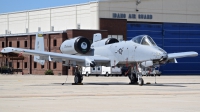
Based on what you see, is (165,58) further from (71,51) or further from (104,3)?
(104,3)

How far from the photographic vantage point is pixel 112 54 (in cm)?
3869

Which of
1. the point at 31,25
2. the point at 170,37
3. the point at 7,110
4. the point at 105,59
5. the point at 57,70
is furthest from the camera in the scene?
the point at 31,25

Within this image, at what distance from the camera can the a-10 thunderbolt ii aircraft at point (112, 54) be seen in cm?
3550

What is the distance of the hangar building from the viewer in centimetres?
8344

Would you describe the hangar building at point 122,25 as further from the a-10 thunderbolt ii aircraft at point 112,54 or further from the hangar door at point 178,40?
the a-10 thunderbolt ii aircraft at point 112,54

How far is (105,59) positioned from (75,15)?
4891cm

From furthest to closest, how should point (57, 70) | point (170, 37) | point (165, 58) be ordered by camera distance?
1. point (170, 37)
2. point (57, 70)
3. point (165, 58)

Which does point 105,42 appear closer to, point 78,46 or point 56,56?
point 78,46

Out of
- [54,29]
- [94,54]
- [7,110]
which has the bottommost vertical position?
[7,110]

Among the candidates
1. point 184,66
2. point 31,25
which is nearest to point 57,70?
point 31,25

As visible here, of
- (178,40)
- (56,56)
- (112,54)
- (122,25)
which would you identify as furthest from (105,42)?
(178,40)

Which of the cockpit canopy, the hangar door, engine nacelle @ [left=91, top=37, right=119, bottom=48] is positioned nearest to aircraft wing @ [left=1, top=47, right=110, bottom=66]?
engine nacelle @ [left=91, top=37, right=119, bottom=48]

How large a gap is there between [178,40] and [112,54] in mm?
52743

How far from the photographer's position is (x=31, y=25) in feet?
314
